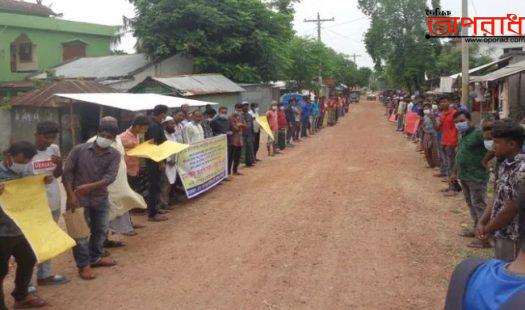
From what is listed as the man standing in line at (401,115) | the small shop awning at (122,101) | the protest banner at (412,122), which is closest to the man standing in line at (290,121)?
the protest banner at (412,122)

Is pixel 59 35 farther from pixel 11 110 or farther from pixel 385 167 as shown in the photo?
pixel 385 167

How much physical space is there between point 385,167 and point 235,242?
759 centimetres

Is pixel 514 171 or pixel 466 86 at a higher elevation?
pixel 466 86

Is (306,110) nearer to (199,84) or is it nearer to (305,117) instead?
(305,117)

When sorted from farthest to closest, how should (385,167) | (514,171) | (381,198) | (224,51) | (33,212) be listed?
(224,51), (385,167), (381,198), (33,212), (514,171)

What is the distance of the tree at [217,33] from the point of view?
24781mm

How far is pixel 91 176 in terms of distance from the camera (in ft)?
18.8

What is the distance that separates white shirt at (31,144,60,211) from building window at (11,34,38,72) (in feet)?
83.4

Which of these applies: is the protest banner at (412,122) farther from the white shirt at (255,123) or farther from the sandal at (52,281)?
the sandal at (52,281)

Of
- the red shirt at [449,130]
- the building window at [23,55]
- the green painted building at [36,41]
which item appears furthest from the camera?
the building window at [23,55]

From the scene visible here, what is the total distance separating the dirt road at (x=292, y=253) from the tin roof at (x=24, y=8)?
25028mm

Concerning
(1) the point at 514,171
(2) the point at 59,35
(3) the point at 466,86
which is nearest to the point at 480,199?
(1) the point at 514,171

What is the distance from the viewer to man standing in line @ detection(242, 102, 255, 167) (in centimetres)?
1392

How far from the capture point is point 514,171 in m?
4.20
